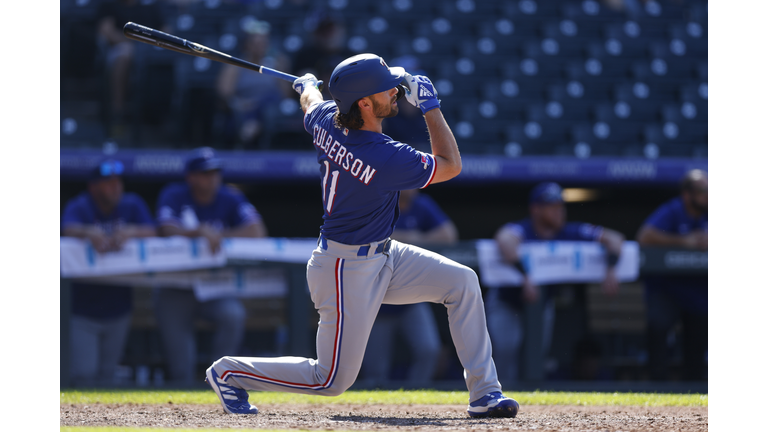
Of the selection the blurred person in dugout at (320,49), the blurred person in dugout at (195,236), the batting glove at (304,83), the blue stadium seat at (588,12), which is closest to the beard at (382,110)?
the batting glove at (304,83)

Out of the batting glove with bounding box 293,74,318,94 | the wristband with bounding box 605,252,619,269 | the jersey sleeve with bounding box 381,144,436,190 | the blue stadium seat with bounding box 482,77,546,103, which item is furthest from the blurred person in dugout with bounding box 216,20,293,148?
the jersey sleeve with bounding box 381,144,436,190

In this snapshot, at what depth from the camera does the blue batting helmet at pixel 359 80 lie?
2773mm

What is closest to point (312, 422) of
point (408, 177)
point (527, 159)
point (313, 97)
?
point (408, 177)

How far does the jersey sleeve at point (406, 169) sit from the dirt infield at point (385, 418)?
33.5 inches

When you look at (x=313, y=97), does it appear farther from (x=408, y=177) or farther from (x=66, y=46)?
(x=66, y=46)

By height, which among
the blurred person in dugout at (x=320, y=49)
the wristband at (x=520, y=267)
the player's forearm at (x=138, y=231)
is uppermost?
the blurred person in dugout at (x=320, y=49)

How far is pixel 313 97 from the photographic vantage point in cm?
327

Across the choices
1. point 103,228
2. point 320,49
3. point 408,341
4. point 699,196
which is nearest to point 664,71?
point 320,49

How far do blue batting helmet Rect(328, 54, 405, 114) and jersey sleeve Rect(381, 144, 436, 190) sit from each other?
8.6 inches

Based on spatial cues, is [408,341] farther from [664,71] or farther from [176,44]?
[664,71]

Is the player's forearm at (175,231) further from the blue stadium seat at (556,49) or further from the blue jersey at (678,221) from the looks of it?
the blue stadium seat at (556,49)

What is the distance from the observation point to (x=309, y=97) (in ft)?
10.7

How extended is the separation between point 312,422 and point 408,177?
99 cm

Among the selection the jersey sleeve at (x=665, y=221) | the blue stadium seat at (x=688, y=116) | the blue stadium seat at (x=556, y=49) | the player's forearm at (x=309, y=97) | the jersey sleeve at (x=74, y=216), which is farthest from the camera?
the blue stadium seat at (x=556, y=49)
